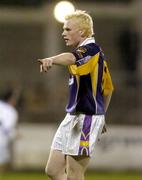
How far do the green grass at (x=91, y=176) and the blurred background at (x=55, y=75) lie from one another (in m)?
0.44

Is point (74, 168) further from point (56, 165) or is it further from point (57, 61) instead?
point (57, 61)

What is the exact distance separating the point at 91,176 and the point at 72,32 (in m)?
10.1

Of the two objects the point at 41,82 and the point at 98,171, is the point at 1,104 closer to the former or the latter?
the point at 98,171

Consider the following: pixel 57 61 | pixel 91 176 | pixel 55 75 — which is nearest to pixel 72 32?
pixel 57 61

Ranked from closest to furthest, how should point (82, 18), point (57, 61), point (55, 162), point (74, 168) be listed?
point (57, 61)
point (82, 18)
point (74, 168)
point (55, 162)

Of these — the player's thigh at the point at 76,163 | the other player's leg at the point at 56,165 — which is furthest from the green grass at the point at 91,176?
the player's thigh at the point at 76,163

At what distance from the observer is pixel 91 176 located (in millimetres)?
20031

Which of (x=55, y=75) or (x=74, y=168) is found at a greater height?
(x=74, y=168)

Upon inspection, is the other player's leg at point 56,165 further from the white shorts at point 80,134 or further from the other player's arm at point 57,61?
the other player's arm at point 57,61

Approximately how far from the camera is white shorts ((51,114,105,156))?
10.3 m

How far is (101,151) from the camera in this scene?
21.4 metres

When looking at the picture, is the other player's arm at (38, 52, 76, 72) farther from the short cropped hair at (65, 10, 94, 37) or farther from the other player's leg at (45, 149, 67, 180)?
the other player's leg at (45, 149, 67, 180)

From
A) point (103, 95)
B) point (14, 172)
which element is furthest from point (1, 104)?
point (103, 95)

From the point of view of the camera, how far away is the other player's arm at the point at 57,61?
9.19m
